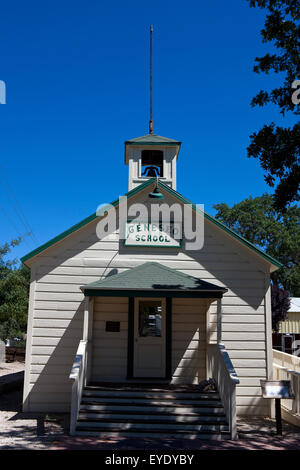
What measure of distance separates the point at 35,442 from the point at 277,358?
9.24 metres

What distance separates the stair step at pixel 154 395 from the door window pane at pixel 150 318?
6.00 ft

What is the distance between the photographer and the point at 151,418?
8.89 metres

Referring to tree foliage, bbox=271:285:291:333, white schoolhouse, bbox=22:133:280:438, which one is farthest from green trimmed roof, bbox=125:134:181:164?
tree foliage, bbox=271:285:291:333

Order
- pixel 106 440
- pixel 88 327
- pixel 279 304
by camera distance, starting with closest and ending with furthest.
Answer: pixel 106 440 < pixel 88 327 < pixel 279 304

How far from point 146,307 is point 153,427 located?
3.30m

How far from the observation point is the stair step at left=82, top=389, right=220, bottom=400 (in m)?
9.43

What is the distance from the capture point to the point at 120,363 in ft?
36.2

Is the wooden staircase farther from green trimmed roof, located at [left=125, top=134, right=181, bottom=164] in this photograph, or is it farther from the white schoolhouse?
green trimmed roof, located at [left=125, top=134, right=181, bottom=164]

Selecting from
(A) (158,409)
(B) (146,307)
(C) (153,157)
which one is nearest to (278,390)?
(A) (158,409)

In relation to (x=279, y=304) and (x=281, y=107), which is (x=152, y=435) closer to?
(x=281, y=107)

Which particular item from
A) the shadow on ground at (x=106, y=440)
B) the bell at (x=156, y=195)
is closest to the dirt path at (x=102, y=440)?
the shadow on ground at (x=106, y=440)

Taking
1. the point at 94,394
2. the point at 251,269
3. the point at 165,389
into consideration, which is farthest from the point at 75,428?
the point at 251,269

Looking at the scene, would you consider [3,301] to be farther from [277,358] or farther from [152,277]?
[277,358]

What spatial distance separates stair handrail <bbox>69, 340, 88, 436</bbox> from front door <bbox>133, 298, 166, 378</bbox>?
5.43 ft
